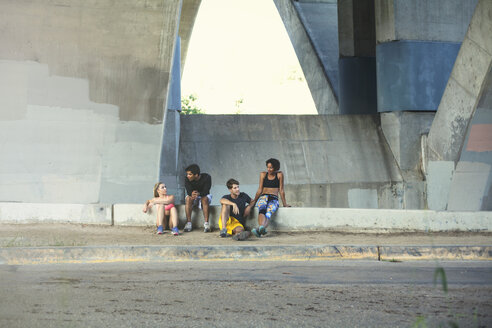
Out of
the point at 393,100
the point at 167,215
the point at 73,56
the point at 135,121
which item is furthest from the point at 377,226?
the point at 393,100

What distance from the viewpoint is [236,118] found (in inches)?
832

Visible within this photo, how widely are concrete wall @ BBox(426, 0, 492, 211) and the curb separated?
7.30 m

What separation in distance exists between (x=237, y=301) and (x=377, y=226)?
19.6 feet

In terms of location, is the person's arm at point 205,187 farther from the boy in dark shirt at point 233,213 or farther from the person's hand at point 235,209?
the person's hand at point 235,209

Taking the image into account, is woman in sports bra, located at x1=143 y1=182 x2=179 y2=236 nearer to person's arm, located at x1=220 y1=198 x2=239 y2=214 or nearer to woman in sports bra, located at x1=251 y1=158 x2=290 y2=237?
person's arm, located at x1=220 y1=198 x2=239 y2=214

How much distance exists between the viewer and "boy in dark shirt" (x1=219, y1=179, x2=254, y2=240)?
1062cm

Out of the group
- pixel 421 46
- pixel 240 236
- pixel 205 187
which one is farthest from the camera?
pixel 421 46

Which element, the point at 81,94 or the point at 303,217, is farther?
the point at 81,94

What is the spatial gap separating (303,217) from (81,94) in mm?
5378

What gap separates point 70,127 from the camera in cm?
1355

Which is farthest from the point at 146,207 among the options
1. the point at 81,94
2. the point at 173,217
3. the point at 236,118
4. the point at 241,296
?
the point at 236,118

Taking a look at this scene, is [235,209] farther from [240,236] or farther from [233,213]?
[240,236]

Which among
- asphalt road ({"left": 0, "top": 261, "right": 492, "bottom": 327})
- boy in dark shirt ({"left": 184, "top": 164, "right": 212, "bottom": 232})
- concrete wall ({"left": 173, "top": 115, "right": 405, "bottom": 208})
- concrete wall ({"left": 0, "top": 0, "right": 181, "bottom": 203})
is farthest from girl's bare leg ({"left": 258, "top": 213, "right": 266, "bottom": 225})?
concrete wall ({"left": 173, "top": 115, "right": 405, "bottom": 208})

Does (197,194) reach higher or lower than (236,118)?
lower
